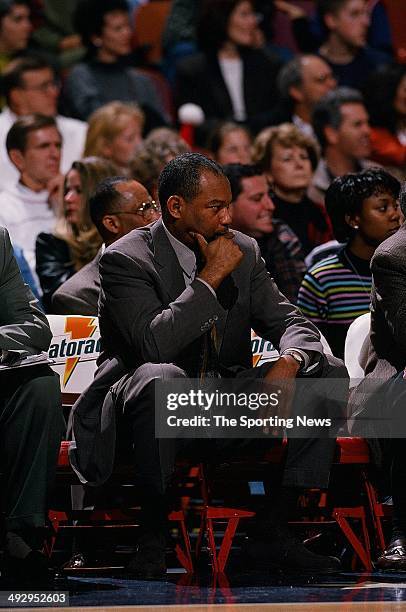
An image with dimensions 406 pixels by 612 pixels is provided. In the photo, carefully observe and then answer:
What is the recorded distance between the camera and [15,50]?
27.6 feet

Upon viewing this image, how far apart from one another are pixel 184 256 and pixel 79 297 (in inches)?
35.1

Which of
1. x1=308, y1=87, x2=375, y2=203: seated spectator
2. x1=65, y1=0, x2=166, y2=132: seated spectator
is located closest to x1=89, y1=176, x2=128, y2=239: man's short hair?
x1=308, y1=87, x2=375, y2=203: seated spectator

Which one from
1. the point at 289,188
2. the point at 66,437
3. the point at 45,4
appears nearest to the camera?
the point at 66,437

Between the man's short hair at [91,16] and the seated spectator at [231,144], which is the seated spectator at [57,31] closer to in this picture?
the man's short hair at [91,16]

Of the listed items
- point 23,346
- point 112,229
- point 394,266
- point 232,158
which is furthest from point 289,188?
point 23,346

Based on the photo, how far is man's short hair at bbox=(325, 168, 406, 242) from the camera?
199 inches

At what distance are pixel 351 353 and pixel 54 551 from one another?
129 centimetres

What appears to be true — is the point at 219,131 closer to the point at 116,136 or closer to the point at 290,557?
the point at 116,136

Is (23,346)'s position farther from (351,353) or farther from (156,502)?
(351,353)

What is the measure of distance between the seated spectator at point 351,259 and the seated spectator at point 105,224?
2.32 feet

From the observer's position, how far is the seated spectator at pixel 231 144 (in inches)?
275

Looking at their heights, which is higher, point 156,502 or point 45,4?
point 45,4

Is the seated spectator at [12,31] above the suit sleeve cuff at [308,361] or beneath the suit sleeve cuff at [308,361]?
above

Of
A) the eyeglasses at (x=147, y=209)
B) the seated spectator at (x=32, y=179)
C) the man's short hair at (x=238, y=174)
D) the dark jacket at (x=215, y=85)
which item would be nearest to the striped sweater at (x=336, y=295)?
the eyeglasses at (x=147, y=209)
